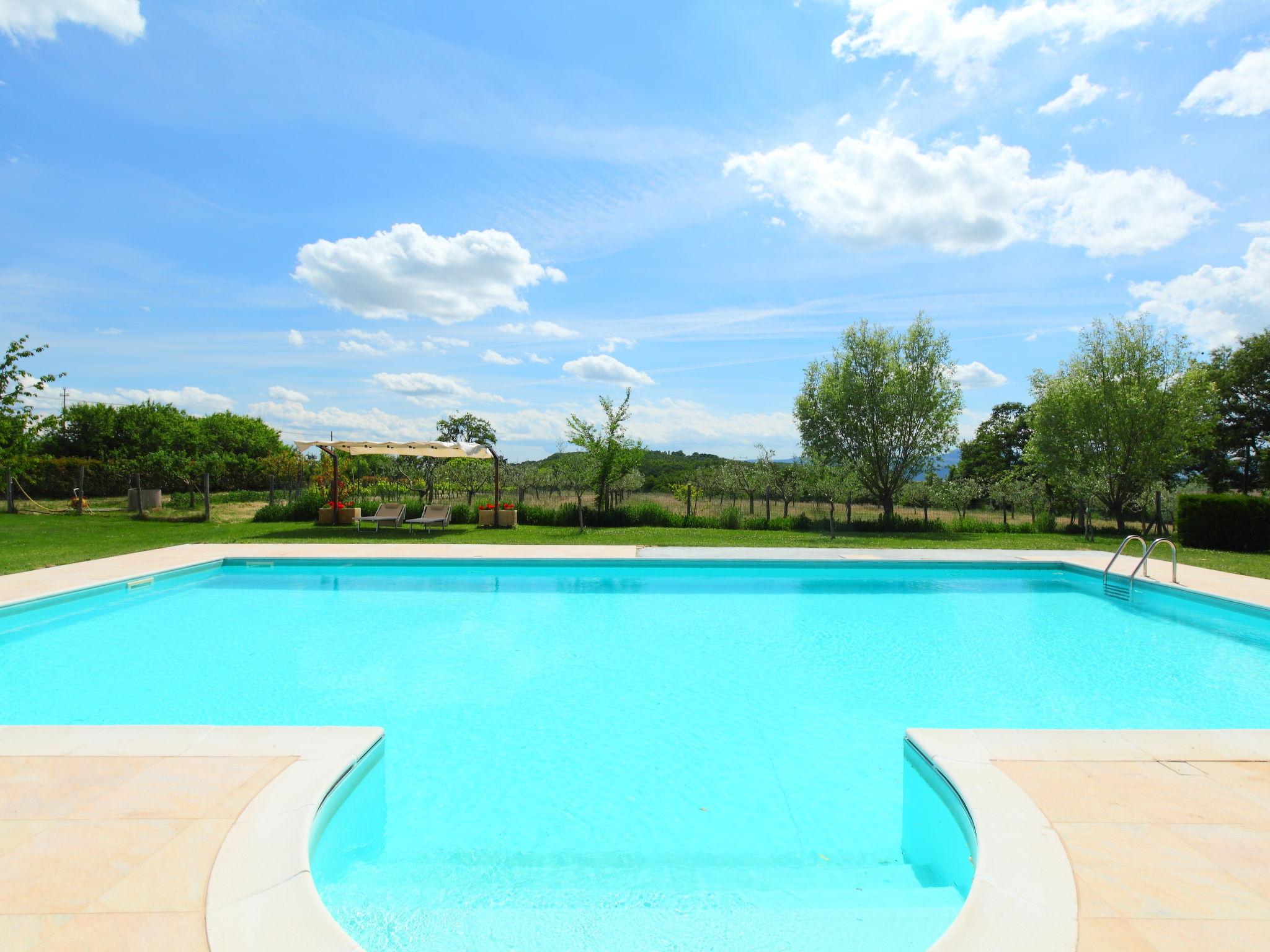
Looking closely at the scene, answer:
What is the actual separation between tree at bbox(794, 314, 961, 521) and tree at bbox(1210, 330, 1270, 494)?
1709cm

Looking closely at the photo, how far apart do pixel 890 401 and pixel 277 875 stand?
17782mm

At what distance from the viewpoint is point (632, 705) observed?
492 cm

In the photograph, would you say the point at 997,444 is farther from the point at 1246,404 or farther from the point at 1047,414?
→ the point at 1047,414

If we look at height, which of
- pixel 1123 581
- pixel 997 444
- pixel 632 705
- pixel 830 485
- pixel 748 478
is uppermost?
pixel 997 444

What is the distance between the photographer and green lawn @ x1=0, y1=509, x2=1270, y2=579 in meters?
11.1

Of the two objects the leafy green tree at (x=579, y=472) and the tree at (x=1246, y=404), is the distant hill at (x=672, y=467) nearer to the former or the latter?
the leafy green tree at (x=579, y=472)

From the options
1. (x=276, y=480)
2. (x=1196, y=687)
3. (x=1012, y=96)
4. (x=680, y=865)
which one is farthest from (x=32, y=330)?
(x=1196, y=687)

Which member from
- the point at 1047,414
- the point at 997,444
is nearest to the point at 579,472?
the point at 1047,414

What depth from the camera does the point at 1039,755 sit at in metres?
3.12

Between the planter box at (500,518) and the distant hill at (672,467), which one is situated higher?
the distant hill at (672,467)

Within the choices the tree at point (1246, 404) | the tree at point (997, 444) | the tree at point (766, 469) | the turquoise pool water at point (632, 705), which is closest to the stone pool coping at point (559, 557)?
the turquoise pool water at point (632, 705)

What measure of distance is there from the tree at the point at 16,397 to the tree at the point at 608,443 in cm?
1314

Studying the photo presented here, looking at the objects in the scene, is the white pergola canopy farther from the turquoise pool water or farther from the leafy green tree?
the turquoise pool water

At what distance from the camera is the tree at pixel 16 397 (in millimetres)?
15188
